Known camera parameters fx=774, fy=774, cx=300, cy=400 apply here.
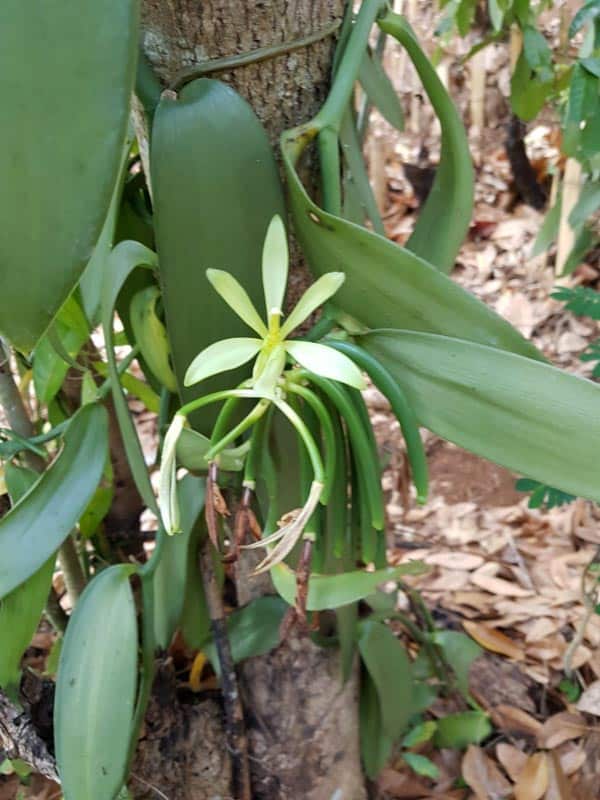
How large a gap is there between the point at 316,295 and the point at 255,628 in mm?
465

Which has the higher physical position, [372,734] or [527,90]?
[527,90]

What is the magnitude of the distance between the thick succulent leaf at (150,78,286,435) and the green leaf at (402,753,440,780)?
0.67m

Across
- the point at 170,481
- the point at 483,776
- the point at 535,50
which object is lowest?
the point at 483,776

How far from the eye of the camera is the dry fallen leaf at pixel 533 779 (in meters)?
0.89

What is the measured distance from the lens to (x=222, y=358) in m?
0.39

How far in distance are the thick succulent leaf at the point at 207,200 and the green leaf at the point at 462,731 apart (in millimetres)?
681

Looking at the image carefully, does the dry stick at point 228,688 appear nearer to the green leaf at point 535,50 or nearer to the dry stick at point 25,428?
the dry stick at point 25,428

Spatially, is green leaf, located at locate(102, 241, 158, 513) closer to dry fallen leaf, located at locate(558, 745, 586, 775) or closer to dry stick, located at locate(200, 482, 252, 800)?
dry stick, located at locate(200, 482, 252, 800)

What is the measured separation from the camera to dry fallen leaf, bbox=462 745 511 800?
0.91 m

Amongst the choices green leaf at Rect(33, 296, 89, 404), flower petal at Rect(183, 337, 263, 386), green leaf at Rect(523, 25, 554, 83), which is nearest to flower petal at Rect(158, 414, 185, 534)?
flower petal at Rect(183, 337, 263, 386)

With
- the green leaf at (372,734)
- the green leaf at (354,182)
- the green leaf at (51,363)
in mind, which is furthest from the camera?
the green leaf at (372,734)

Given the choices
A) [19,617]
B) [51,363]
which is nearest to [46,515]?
[19,617]

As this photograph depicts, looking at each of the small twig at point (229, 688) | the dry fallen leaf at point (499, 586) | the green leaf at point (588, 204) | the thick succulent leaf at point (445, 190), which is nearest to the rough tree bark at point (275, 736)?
the small twig at point (229, 688)

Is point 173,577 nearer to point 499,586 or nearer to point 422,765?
point 422,765
